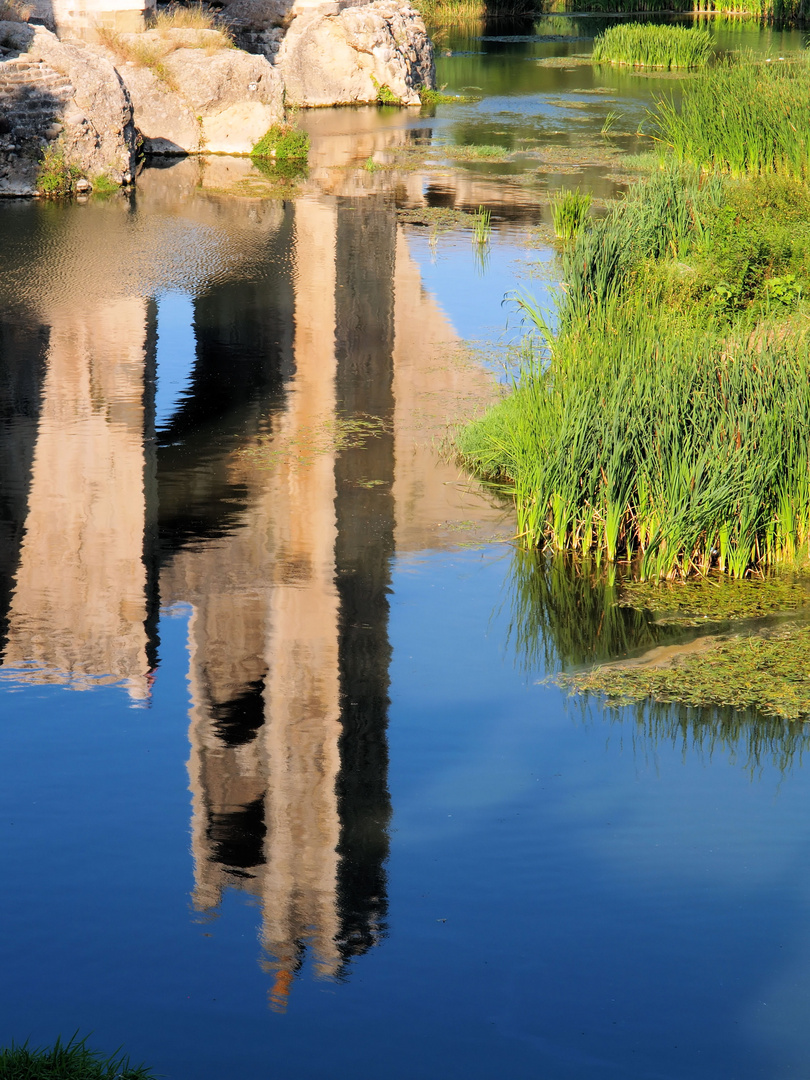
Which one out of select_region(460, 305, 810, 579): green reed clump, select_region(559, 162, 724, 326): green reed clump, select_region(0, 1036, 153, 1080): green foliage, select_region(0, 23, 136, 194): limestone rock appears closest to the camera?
select_region(0, 1036, 153, 1080): green foliage

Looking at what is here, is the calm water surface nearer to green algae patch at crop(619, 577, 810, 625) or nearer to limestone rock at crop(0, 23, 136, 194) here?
green algae patch at crop(619, 577, 810, 625)

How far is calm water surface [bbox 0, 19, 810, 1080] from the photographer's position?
3480 mm

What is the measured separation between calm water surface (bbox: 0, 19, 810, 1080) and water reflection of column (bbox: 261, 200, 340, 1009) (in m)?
0.01

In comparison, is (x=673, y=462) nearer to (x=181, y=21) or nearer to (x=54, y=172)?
(x=54, y=172)

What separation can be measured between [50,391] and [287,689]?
432 centimetres

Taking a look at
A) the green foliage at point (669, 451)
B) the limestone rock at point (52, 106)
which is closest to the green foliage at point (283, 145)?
the limestone rock at point (52, 106)

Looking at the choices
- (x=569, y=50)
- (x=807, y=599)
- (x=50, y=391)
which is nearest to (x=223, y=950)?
(x=807, y=599)

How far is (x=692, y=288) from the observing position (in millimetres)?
9312

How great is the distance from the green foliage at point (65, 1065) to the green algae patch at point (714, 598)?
3.38m

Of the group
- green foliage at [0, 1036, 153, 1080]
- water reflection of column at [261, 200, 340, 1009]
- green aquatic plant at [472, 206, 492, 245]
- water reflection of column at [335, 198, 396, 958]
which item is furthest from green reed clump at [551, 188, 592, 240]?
green foliage at [0, 1036, 153, 1080]

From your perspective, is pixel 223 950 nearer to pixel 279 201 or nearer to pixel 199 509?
pixel 199 509

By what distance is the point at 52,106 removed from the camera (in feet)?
49.1

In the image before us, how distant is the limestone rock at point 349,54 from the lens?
2286cm

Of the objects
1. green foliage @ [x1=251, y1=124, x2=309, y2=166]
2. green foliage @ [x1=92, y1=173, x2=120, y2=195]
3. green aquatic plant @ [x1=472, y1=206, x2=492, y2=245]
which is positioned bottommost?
green aquatic plant @ [x1=472, y1=206, x2=492, y2=245]
